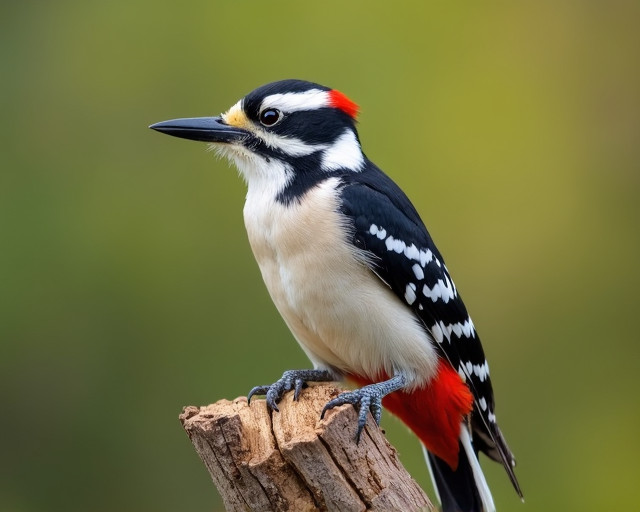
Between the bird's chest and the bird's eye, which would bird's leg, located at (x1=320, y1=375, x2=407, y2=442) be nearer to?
the bird's chest

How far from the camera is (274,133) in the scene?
4.17m

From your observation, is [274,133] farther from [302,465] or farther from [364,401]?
[302,465]

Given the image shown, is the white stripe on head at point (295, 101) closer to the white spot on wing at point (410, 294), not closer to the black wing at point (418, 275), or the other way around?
the black wing at point (418, 275)

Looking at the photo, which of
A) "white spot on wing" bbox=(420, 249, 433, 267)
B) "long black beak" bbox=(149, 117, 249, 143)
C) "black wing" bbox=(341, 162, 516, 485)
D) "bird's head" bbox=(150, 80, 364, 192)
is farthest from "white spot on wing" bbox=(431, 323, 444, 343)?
"long black beak" bbox=(149, 117, 249, 143)

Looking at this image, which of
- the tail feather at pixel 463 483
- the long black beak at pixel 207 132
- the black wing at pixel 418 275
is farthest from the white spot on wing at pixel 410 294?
the long black beak at pixel 207 132

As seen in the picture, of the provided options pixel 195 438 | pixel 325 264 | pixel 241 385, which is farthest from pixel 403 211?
pixel 241 385

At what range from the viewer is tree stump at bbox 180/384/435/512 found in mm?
3195

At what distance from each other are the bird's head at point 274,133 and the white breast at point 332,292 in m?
0.12

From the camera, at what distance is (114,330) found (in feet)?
19.7

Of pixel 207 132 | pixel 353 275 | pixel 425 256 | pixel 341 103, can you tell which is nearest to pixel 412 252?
pixel 425 256

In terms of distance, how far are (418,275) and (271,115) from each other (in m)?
0.85

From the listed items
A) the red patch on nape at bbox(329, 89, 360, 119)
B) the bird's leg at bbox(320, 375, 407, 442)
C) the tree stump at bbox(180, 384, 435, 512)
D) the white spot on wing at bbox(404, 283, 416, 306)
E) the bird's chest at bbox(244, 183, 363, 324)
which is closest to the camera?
the tree stump at bbox(180, 384, 435, 512)

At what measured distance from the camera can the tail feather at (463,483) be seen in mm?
4195

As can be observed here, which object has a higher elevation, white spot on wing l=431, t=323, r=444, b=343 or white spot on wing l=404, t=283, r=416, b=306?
white spot on wing l=404, t=283, r=416, b=306
